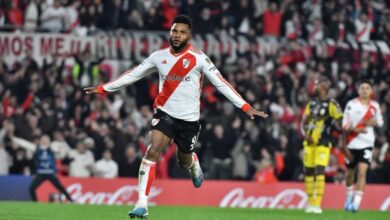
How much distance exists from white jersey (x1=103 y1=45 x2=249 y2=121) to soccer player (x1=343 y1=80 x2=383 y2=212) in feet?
22.0

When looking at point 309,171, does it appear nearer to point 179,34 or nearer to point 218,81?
Result: point 218,81

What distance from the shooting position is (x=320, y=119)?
20.9m

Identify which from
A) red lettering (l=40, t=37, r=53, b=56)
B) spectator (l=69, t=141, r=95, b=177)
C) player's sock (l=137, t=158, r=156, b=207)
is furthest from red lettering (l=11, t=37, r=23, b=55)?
player's sock (l=137, t=158, r=156, b=207)

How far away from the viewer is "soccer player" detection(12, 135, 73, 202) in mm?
24562

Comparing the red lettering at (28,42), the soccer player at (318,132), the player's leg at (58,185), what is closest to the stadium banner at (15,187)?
the player's leg at (58,185)

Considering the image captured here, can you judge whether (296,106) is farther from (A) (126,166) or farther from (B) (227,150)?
(A) (126,166)

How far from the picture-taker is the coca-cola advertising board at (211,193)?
25172mm

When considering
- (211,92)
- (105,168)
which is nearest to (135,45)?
(211,92)

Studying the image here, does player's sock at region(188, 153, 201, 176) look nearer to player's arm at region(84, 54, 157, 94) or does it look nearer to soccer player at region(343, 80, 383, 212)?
player's arm at region(84, 54, 157, 94)

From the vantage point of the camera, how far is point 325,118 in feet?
68.5

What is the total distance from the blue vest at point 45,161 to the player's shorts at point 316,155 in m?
6.15

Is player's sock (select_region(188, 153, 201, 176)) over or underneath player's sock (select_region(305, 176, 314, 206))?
over

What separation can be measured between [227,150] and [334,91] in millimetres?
4612

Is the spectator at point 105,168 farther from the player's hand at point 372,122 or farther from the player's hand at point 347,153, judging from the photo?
the player's hand at point 372,122
